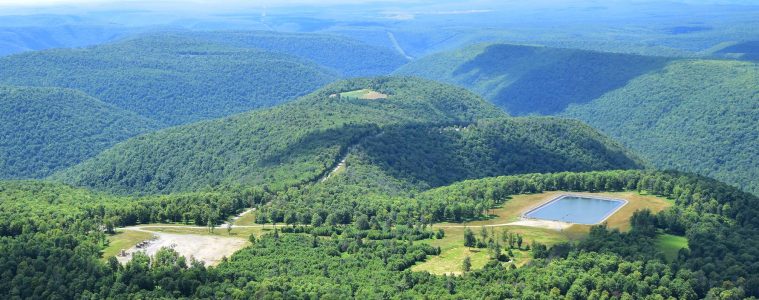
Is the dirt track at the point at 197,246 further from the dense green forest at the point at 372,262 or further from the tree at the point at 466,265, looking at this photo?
the tree at the point at 466,265

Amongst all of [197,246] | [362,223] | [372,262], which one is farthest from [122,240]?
[372,262]

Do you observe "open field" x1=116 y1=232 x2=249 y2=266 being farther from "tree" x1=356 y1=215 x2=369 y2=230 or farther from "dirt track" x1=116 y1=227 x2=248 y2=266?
"tree" x1=356 y1=215 x2=369 y2=230

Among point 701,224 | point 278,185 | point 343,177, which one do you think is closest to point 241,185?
point 278,185

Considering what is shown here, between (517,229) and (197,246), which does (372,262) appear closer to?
(197,246)

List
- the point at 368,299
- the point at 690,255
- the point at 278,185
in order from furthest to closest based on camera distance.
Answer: the point at 278,185 → the point at 690,255 → the point at 368,299

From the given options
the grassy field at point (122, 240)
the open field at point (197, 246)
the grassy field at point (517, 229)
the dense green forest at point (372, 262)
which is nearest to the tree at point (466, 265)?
the grassy field at point (517, 229)

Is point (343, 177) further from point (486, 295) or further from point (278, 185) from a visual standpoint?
point (486, 295)
